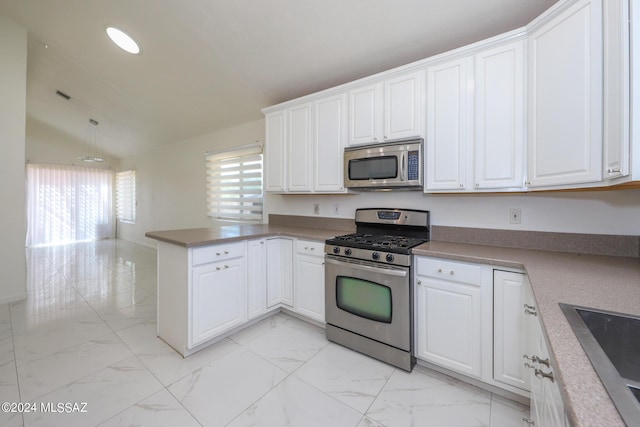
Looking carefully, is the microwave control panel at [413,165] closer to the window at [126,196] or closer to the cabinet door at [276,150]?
the cabinet door at [276,150]

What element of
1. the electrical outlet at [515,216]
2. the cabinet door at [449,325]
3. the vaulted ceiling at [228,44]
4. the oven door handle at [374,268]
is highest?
the vaulted ceiling at [228,44]

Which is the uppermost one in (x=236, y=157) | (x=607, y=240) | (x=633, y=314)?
(x=236, y=157)

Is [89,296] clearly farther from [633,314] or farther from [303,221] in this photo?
[633,314]

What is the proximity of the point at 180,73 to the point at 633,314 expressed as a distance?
13.7ft

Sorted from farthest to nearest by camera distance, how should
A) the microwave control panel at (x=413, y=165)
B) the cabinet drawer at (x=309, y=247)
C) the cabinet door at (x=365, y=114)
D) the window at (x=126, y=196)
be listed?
the window at (x=126, y=196) → the cabinet drawer at (x=309, y=247) → the cabinet door at (x=365, y=114) → the microwave control panel at (x=413, y=165)

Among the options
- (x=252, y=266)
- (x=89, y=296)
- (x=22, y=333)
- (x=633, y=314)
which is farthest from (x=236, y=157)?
(x=633, y=314)

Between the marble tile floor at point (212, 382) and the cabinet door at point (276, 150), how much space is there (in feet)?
5.18

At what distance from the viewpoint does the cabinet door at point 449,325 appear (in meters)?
1.71

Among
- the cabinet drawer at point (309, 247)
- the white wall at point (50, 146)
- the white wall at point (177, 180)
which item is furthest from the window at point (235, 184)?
the white wall at point (50, 146)

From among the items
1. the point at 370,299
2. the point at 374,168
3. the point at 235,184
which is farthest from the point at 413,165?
the point at 235,184

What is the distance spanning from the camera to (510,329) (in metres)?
1.59

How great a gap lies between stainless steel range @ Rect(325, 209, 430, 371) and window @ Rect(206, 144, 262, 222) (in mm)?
2043

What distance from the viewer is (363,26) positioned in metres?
2.14

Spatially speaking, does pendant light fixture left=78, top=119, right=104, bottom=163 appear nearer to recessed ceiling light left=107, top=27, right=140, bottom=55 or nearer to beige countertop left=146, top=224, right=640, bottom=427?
recessed ceiling light left=107, top=27, right=140, bottom=55
